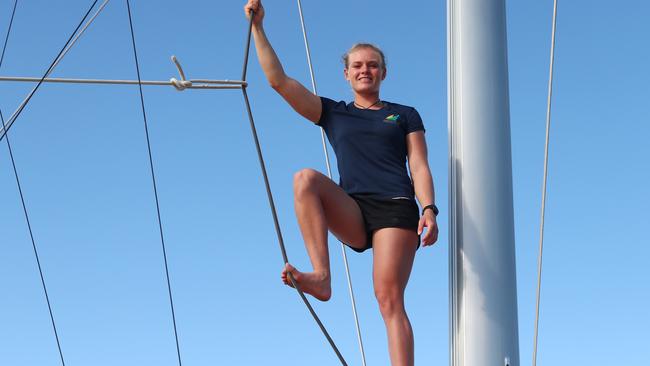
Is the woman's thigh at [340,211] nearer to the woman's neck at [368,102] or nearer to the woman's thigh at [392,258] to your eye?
the woman's thigh at [392,258]

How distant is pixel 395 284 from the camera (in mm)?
2930

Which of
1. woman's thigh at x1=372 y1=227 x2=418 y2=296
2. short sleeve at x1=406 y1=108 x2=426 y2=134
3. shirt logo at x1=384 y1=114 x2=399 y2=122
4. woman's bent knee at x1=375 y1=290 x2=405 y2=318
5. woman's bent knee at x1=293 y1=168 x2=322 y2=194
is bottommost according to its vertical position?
woman's bent knee at x1=375 y1=290 x2=405 y2=318

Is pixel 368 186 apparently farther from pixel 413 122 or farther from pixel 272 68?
pixel 272 68

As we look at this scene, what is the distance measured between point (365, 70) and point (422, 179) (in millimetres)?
456

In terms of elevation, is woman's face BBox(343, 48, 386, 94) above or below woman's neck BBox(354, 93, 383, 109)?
above

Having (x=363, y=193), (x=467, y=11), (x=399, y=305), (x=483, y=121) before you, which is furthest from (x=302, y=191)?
(x=467, y=11)

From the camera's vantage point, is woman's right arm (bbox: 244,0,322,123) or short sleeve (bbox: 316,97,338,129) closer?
woman's right arm (bbox: 244,0,322,123)

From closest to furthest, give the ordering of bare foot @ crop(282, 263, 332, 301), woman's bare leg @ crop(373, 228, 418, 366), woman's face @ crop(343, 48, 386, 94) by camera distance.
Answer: bare foot @ crop(282, 263, 332, 301)
woman's bare leg @ crop(373, 228, 418, 366)
woman's face @ crop(343, 48, 386, 94)

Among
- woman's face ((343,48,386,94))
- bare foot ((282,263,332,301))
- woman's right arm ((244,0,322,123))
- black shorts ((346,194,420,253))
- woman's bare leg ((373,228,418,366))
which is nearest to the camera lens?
bare foot ((282,263,332,301))

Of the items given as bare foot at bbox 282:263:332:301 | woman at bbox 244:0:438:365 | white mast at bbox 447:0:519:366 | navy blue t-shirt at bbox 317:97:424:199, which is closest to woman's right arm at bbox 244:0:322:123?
woman at bbox 244:0:438:365

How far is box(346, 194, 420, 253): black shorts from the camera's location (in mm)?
3002

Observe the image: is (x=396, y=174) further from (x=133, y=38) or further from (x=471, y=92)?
(x=133, y=38)

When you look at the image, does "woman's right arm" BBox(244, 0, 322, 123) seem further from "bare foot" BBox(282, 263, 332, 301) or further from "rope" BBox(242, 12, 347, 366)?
"bare foot" BBox(282, 263, 332, 301)

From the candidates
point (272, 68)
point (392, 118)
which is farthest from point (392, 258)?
point (272, 68)
